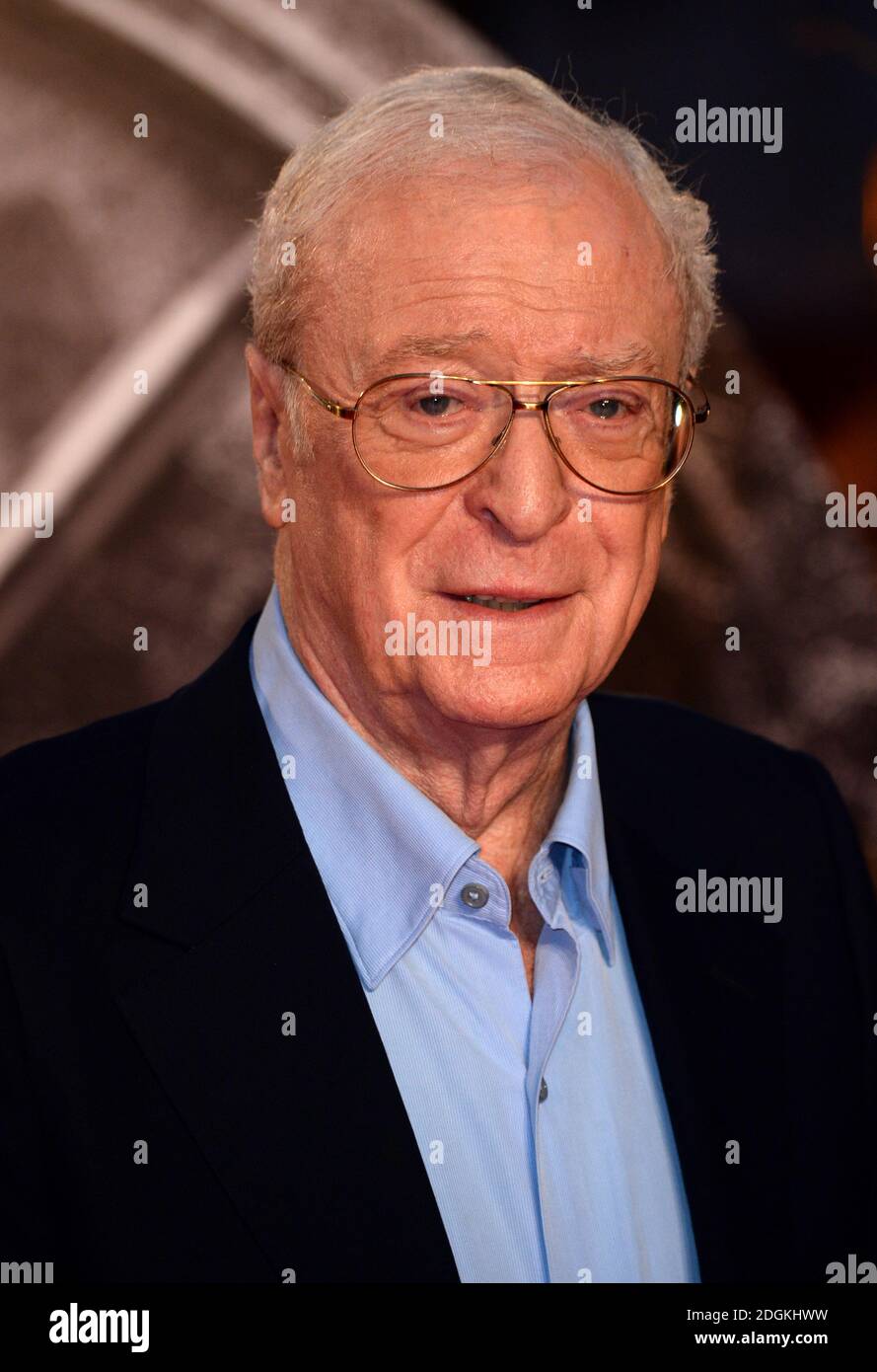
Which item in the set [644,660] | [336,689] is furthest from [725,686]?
[336,689]

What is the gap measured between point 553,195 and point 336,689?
0.59 m

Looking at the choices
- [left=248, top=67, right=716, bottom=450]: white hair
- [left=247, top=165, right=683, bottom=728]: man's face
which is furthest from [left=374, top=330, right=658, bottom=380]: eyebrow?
[left=248, top=67, right=716, bottom=450]: white hair

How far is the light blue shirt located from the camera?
56.6 inches

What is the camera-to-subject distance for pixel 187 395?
2.01 meters

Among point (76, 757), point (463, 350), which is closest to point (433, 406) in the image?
point (463, 350)

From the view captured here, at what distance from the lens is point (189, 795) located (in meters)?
1.53

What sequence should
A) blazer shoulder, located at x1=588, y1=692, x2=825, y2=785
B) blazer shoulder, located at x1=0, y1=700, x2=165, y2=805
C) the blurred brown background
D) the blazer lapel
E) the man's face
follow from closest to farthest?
the blazer lapel → the man's face → blazer shoulder, located at x1=0, y1=700, x2=165, y2=805 → the blurred brown background → blazer shoulder, located at x1=588, y1=692, x2=825, y2=785

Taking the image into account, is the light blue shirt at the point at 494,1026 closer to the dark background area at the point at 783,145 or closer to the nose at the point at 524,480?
the nose at the point at 524,480

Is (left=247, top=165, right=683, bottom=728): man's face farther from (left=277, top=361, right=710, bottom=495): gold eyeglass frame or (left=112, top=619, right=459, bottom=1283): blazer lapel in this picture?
(left=112, top=619, right=459, bottom=1283): blazer lapel

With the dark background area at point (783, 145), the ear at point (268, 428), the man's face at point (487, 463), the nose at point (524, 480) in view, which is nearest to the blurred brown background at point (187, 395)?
the dark background area at point (783, 145)

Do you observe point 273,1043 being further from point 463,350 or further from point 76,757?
point 463,350
